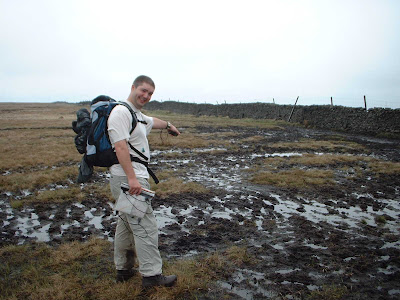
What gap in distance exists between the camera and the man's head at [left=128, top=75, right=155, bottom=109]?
156 inches

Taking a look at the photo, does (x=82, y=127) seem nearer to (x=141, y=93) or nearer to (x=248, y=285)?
(x=141, y=93)

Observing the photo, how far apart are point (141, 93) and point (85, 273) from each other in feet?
9.60

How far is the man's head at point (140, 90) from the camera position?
13.0 feet

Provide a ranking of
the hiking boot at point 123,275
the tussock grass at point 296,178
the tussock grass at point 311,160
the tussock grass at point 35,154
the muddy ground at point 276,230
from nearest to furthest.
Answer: the hiking boot at point 123,275 < the muddy ground at point 276,230 < the tussock grass at point 296,178 < the tussock grass at point 35,154 < the tussock grass at point 311,160

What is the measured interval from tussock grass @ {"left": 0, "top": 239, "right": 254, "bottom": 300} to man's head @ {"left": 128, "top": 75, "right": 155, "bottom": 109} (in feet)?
8.29

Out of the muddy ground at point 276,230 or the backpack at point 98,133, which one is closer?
the backpack at point 98,133

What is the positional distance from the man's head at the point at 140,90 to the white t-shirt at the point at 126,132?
0.29 ft

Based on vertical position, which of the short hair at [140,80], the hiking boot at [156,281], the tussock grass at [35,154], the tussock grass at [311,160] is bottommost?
the hiking boot at [156,281]

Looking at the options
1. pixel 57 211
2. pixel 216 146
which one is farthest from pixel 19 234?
pixel 216 146

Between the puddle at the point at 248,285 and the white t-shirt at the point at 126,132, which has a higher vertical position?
the white t-shirt at the point at 126,132

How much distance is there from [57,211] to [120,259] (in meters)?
4.05

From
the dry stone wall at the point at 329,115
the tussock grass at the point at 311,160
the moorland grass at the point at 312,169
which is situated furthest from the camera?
the dry stone wall at the point at 329,115

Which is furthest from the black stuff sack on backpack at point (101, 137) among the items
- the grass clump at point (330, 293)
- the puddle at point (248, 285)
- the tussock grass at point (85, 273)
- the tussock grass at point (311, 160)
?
the tussock grass at point (311, 160)

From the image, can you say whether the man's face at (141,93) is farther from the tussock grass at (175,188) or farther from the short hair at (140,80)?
the tussock grass at (175,188)
